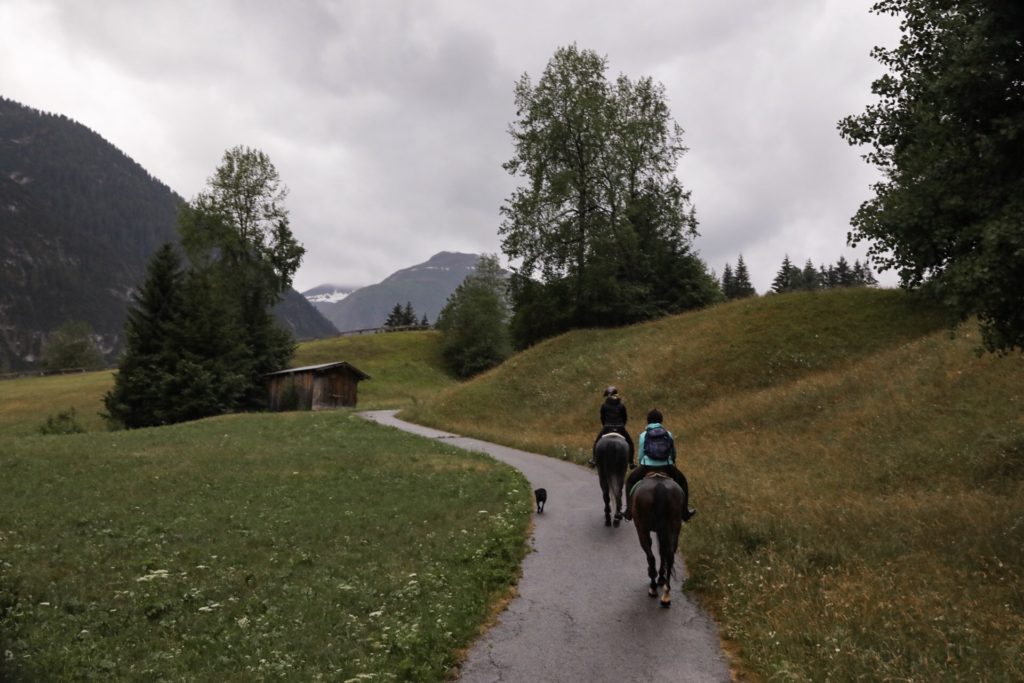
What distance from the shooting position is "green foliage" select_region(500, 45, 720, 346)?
5206cm

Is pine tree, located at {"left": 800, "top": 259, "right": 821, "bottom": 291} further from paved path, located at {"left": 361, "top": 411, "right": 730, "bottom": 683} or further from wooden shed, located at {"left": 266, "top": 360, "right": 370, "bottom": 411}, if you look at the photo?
paved path, located at {"left": 361, "top": 411, "right": 730, "bottom": 683}

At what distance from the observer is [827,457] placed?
896 inches

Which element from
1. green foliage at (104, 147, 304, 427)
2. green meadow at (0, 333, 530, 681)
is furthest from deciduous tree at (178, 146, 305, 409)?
green meadow at (0, 333, 530, 681)

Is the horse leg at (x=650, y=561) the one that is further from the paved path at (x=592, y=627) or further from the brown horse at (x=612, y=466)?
the brown horse at (x=612, y=466)

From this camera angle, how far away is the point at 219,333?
2403 inches

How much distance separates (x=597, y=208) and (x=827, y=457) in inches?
1364

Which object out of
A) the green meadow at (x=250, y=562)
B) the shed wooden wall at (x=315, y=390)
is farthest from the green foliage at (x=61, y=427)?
the green meadow at (x=250, y=562)

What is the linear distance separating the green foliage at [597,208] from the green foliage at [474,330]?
42.7 metres

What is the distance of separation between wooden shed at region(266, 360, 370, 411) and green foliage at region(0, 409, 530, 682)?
4185cm

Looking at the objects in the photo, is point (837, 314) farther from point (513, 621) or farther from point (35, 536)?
point (35, 536)

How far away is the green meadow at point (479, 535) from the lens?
7984mm

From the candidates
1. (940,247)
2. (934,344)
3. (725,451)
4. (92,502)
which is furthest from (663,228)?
(92,502)

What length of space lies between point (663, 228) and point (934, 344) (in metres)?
26.1

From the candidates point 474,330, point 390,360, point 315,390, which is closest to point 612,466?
point 315,390
